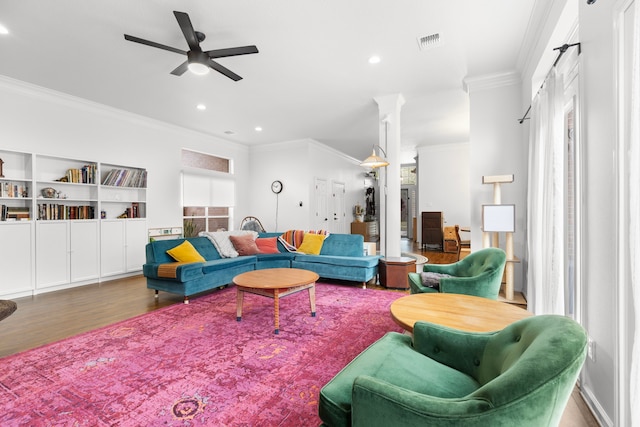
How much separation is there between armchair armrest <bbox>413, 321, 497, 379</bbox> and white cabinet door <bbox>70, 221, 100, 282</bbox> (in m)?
5.39

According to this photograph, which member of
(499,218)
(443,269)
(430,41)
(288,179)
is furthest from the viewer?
(288,179)

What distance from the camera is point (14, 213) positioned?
13.3 feet

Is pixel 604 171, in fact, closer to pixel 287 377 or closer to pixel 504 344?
pixel 504 344

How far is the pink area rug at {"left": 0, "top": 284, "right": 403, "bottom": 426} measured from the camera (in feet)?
5.47

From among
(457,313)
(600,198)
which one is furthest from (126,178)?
(600,198)

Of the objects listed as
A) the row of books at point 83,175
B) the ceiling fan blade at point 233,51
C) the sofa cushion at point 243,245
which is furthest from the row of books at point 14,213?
the ceiling fan blade at point 233,51

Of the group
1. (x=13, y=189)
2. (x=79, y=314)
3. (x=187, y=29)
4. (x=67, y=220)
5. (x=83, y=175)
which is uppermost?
(x=187, y=29)

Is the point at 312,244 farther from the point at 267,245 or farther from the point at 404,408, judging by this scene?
the point at 404,408

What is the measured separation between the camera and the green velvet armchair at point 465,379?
0.82 meters

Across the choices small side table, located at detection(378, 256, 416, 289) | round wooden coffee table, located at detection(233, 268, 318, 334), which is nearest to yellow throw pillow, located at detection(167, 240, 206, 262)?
round wooden coffee table, located at detection(233, 268, 318, 334)

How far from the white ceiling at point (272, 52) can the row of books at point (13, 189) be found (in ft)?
4.92

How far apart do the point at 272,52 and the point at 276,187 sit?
4.60 meters

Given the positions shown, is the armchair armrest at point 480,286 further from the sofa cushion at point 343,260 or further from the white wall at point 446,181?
the white wall at point 446,181
